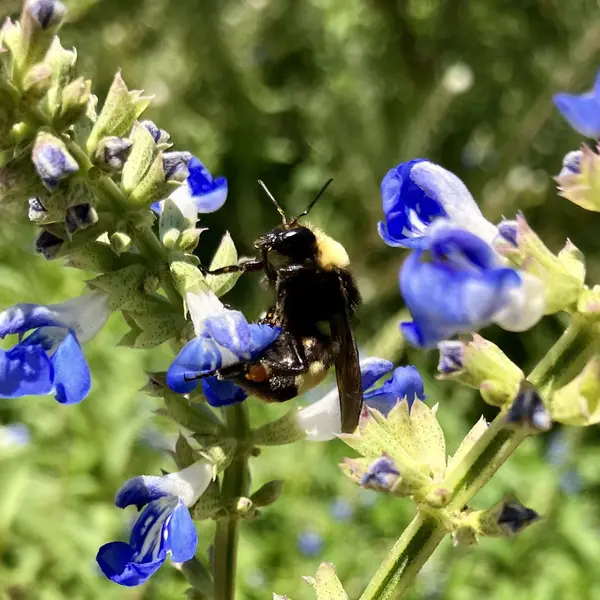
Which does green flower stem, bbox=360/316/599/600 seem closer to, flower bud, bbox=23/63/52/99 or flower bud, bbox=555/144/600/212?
flower bud, bbox=555/144/600/212

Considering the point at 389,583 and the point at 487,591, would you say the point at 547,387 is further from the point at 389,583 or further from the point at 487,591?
the point at 487,591

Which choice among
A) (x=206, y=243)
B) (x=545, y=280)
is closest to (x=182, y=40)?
(x=206, y=243)

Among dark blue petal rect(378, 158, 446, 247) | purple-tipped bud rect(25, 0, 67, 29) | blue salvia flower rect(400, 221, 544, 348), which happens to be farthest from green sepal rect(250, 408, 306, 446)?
purple-tipped bud rect(25, 0, 67, 29)

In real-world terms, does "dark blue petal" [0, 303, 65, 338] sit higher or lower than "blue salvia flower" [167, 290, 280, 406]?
lower

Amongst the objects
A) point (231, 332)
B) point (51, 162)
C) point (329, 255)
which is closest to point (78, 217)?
point (51, 162)

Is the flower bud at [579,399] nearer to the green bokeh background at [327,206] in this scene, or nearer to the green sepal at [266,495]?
the green sepal at [266,495]
